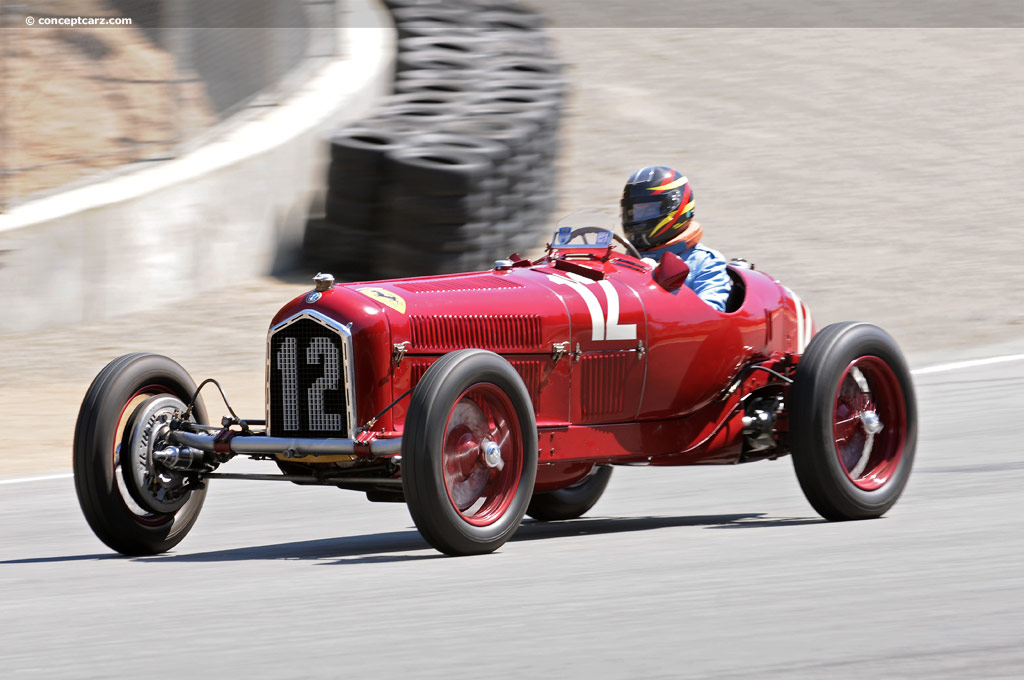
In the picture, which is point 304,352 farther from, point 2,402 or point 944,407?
point 2,402

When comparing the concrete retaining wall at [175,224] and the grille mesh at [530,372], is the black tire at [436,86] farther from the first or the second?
the grille mesh at [530,372]

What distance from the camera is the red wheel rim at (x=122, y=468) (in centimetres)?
707

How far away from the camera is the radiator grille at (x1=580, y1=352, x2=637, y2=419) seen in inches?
292

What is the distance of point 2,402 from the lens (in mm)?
13445

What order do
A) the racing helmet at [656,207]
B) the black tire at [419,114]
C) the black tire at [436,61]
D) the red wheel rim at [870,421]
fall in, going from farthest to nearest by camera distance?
the black tire at [436,61] < the black tire at [419,114] < the racing helmet at [656,207] < the red wheel rim at [870,421]

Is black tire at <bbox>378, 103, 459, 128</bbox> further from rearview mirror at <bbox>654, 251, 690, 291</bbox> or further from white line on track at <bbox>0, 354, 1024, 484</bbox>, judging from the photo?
rearview mirror at <bbox>654, 251, 690, 291</bbox>

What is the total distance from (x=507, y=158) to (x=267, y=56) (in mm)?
5249

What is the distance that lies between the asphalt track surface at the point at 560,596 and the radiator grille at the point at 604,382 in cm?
58

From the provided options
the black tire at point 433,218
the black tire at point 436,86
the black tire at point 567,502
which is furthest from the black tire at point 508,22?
the black tire at point 567,502

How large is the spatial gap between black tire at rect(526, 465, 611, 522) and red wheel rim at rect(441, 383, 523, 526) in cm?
177

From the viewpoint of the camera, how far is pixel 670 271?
25.3 ft

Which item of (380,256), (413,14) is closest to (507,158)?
(380,256)

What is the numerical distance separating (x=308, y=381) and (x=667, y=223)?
86.3 inches

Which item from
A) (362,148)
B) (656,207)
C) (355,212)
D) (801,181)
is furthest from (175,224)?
(656,207)
